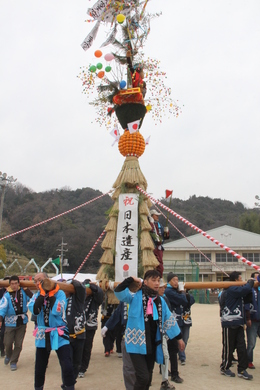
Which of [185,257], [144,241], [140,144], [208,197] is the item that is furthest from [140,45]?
[208,197]

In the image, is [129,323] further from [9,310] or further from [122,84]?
[122,84]

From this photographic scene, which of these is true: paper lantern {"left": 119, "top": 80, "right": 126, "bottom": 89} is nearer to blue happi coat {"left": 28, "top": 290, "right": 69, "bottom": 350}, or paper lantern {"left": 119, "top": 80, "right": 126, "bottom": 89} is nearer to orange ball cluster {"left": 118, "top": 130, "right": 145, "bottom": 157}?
orange ball cluster {"left": 118, "top": 130, "right": 145, "bottom": 157}

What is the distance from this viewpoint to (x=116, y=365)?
6602 mm

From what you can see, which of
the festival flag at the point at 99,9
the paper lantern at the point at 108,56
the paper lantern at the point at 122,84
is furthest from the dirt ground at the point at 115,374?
the festival flag at the point at 99,9

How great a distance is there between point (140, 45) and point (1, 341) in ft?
23.5

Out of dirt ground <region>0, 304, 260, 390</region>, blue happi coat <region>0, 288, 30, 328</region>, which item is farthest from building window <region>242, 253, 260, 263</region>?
blue happi coat <region>0, 288, 30, 328</region>

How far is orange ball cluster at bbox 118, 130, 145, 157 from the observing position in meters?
7.94

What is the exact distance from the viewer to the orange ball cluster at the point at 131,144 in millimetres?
7938

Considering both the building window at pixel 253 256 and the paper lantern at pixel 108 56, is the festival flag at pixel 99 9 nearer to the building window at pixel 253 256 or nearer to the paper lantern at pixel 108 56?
the paper lantern at pixel 108 56

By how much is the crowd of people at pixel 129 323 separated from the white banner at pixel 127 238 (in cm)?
86

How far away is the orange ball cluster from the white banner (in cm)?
100

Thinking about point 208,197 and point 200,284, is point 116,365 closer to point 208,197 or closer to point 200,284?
point 200,284

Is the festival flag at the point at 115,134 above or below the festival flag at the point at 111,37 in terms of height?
below

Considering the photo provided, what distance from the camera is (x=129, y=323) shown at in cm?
372
